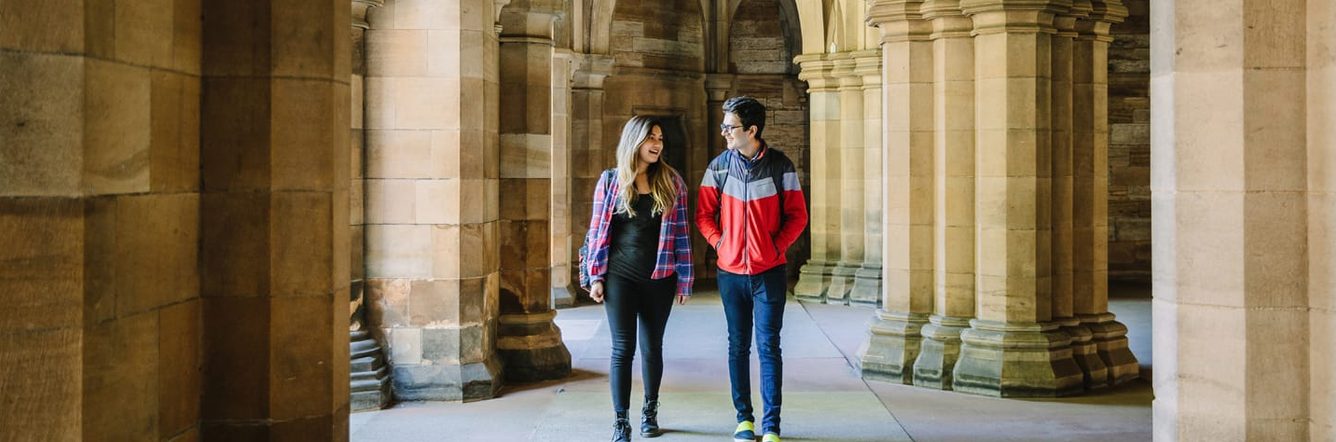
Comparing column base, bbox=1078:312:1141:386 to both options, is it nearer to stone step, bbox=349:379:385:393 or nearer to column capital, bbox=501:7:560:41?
column capital, bbox=501:7:560:41

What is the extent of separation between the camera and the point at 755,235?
4.92 meters

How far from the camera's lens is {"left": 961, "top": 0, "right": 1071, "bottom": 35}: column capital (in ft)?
21.4

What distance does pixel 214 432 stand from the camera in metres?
3.10

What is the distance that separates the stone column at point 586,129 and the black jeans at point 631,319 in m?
7.81

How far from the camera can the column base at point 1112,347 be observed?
6.90 m

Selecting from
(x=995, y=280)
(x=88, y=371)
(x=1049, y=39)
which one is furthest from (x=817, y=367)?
(x=88, y=371)

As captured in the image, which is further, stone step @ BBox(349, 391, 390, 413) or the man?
stone step @ BBox(349, 391, 390, 413)

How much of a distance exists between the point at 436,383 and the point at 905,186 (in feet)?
9.95

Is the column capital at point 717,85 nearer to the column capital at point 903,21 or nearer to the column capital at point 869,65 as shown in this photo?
the column capital at point 869,65

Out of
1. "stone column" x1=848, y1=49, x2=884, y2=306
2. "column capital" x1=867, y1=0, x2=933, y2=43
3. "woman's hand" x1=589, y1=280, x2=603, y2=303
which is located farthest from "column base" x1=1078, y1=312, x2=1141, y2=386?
"stone column" x1=848, y1=49, x2=884, y2=306

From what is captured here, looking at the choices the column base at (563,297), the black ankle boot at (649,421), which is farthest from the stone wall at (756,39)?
the black ankle boot at (649,421)

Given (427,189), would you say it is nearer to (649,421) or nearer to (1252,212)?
(649,421)

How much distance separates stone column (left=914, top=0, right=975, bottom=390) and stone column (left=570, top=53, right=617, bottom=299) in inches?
255

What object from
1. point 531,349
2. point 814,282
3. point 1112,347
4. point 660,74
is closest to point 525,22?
point 531,349
